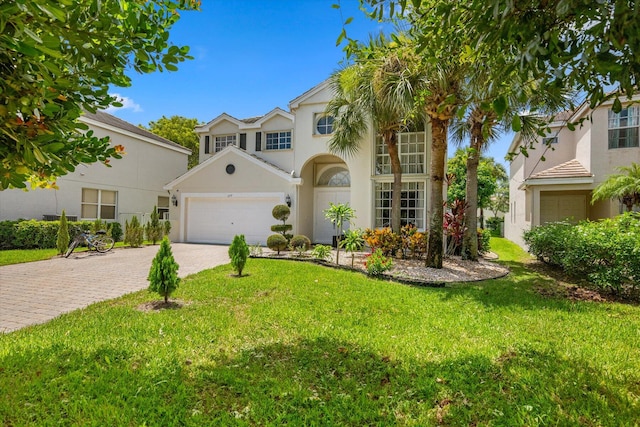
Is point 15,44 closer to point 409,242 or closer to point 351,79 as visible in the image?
point 351,79

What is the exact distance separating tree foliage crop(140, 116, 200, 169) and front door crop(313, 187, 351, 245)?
18.8m

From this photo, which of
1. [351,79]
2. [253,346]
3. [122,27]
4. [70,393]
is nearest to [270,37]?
[351,79]

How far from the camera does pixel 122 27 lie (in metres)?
2.80

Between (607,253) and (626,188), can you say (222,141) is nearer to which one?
(607,253)

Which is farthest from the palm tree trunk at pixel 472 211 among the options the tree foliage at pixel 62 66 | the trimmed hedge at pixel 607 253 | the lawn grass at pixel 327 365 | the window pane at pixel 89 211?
the window pane at pixel 89 211

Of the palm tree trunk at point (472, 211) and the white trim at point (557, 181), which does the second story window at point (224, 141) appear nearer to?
the palm tree trunk at point (472, 211)

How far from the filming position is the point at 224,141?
20.6 m

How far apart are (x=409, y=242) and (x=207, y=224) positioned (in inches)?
464

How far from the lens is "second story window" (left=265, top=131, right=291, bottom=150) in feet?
61.7

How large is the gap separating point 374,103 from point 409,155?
13.8ft

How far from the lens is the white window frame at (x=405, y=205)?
49.3ft

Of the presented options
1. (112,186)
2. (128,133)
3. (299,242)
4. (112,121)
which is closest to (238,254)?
(299,242)

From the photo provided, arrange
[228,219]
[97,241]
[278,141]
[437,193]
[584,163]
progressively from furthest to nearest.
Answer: [278,141]
[228,219]
[584,163]
[97,241]
[437,193]

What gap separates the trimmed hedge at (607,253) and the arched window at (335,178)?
10830 mm
